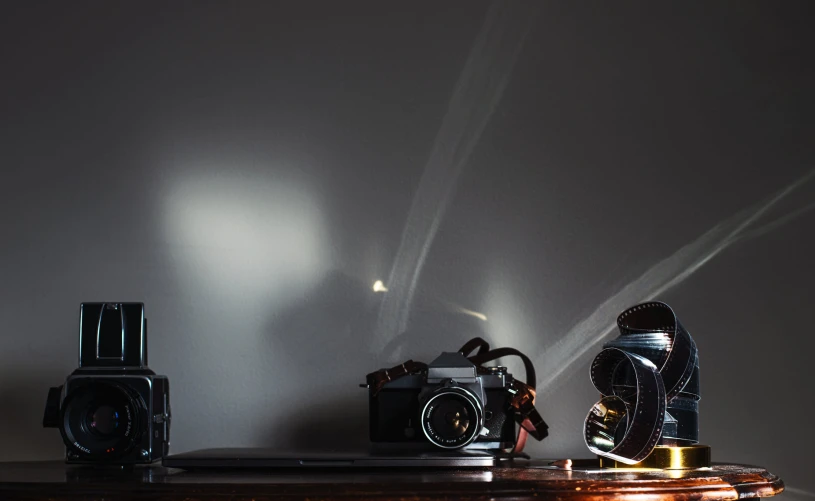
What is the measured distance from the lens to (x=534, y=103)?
4.85 ft

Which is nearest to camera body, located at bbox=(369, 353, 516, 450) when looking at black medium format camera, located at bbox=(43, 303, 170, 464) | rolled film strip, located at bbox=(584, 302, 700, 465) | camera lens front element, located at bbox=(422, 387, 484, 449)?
camera lens front element, located at bbox=(422, 387, 484, 449)

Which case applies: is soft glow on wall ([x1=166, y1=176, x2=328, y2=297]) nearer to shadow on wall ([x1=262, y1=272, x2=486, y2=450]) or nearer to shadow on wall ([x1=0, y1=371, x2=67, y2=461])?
shadow on wall ([x1=262, y1=272, x2=486, y2=450])

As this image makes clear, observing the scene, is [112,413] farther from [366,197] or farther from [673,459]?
[673,459]

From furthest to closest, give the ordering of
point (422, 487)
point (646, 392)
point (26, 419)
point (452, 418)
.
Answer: point (26, 419) < point (452, 418) < point (646, 392) < point (422, 487)

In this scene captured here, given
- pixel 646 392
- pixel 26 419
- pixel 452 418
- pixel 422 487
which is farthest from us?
pixel 26 419

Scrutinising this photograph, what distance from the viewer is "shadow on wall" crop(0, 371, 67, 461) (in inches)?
56.1

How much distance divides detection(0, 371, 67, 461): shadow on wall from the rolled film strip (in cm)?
92

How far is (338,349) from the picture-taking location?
1.44 meters

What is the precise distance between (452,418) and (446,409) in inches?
0.6

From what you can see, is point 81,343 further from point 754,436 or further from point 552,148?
point 754,436

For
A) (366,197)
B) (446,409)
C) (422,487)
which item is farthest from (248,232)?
(422,487)

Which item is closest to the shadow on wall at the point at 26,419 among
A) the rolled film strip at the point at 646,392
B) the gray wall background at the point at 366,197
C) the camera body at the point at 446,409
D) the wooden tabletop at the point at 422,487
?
the gray wall background at the point at 366,197

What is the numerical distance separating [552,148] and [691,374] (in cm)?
53

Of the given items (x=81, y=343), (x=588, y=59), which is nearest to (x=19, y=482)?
(x=81, y=343)
